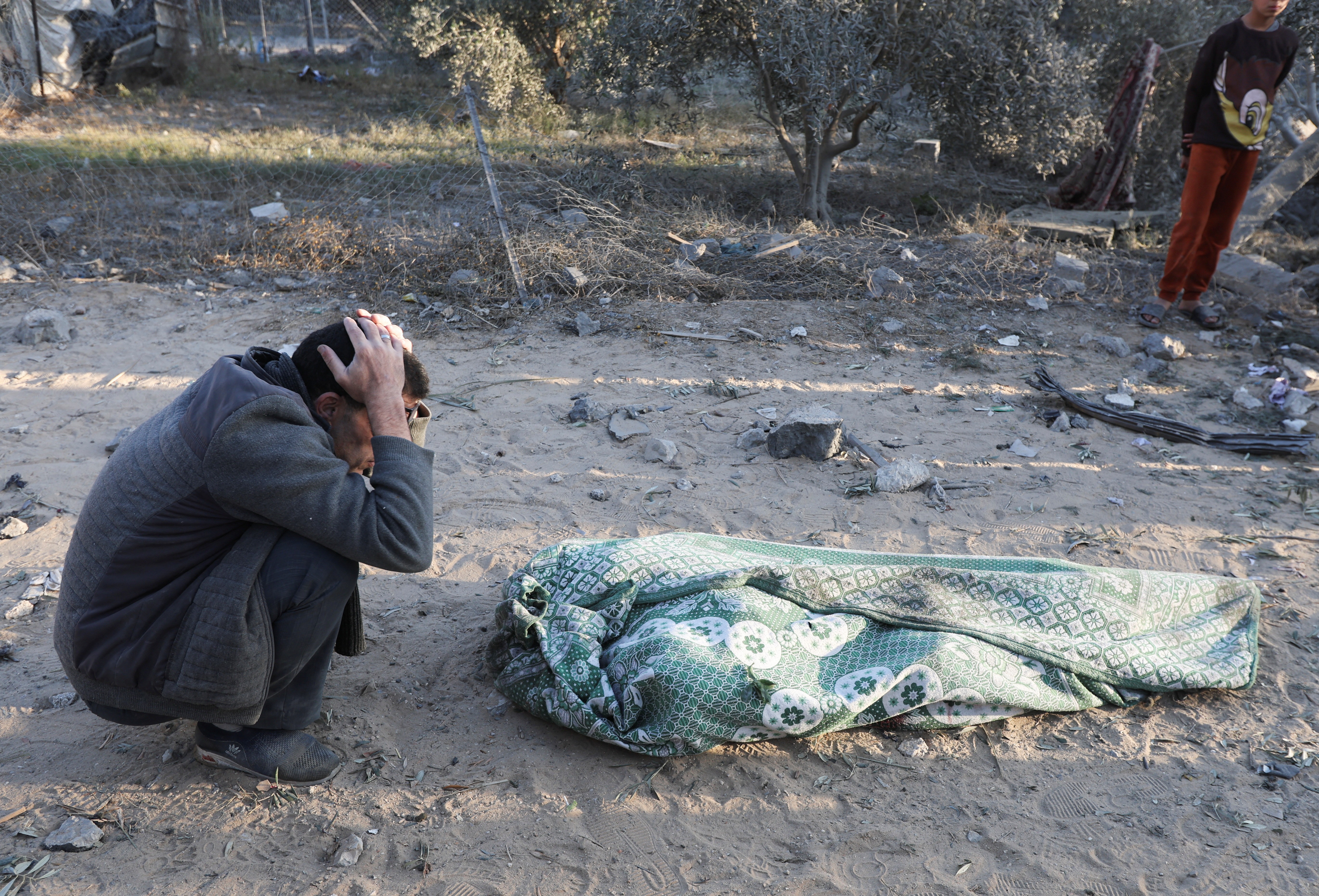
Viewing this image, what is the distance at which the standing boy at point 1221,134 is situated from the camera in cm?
512

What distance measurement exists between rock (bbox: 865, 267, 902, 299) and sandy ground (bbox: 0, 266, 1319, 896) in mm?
1721

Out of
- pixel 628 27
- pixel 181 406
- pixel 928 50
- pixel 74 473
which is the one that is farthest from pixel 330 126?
pixel 181 406

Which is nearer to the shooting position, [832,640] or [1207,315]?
[832,640]

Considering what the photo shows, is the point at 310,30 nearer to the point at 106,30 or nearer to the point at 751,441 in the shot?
the point at 106,30

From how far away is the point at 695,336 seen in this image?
209 inches

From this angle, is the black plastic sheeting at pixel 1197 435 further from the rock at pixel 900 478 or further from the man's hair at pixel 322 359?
the man's hair at pixel 322 359

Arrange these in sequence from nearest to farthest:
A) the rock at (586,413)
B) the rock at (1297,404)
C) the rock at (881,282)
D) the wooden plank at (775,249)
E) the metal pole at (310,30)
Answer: the rock at (586,413), the rock at (1297,404), the rock at (881,282), the wooden plank at (775,249), the metal pole at (310,30)

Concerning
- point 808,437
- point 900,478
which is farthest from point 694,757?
point 808,437

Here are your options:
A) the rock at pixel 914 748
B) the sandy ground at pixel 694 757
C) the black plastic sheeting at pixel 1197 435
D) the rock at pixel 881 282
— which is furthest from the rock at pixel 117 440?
the black plastic sheeting at pixel 1197 435

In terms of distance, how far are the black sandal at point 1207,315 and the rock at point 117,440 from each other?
20.3 feet

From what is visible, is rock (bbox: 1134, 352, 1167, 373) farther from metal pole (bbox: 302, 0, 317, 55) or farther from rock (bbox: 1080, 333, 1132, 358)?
metal pole (bbox: 302, 0, 317, 55)

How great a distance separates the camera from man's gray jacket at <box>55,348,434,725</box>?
175 cm

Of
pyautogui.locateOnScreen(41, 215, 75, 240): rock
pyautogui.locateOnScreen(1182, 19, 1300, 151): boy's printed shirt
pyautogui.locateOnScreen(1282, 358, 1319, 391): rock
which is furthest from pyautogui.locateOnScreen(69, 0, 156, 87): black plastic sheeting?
pyautogui.locateOnScreen(1282, 358, 1319, 391): rock

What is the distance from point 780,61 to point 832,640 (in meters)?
6.21
